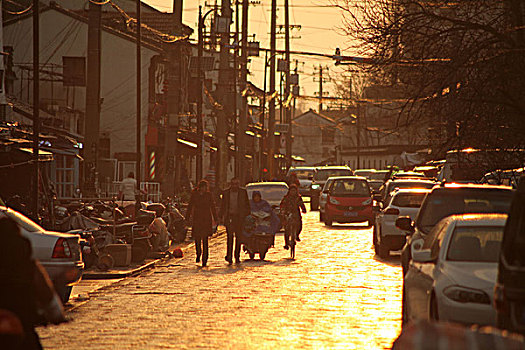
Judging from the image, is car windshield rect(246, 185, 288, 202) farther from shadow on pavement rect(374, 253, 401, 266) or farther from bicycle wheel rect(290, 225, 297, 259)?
bicycle wheel rect(290, 225, 297, 259)

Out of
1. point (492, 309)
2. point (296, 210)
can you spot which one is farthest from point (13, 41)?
point (492, 309)

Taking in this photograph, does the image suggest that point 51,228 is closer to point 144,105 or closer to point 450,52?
point 450,52

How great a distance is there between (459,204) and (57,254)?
21.1 feet

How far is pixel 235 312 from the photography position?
14.3 meters

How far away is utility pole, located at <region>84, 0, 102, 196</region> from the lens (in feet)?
95.1

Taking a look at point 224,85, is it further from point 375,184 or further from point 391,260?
point 391,260

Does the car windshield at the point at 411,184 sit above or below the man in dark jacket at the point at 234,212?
above

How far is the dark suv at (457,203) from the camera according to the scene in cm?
1631

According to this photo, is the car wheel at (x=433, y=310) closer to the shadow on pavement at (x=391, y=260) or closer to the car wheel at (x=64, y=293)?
the car wheel at (x=64, y=293)

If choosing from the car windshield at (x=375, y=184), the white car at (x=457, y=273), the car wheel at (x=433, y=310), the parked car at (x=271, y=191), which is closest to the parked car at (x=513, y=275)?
the white car at (x=457, y=273)

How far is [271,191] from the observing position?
121ft

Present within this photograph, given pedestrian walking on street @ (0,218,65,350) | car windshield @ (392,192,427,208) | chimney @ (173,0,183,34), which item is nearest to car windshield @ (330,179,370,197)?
chimney @ (173,0,183,34)

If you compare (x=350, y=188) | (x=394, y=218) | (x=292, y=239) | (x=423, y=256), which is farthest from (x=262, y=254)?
(x=350, y=188)

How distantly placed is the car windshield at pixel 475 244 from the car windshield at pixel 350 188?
27.0 metres
